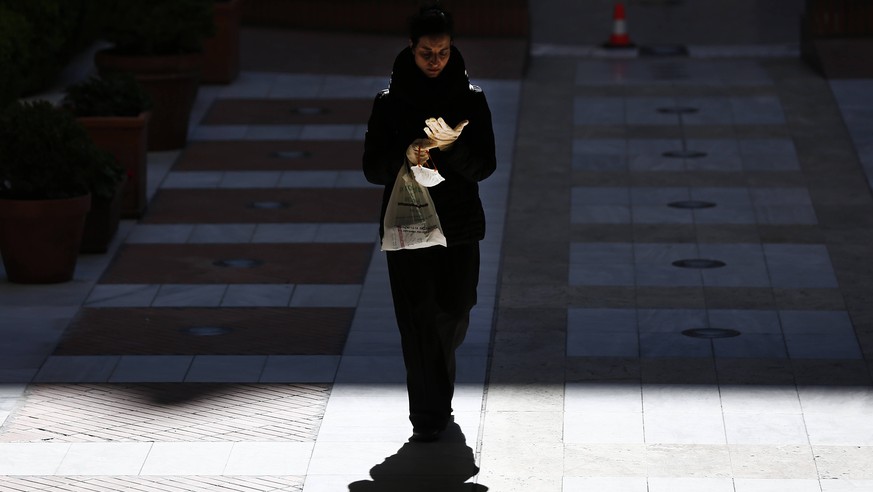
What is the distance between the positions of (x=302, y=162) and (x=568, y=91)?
441 cm

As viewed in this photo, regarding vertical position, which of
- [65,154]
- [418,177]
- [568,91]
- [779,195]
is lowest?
[568,91]

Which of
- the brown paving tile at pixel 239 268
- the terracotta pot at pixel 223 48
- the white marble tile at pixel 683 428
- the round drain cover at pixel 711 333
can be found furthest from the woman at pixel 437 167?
the terracotta pot at pixel 223 48

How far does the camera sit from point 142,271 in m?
12.7

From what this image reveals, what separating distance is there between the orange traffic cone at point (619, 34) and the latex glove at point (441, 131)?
15040 millimetres

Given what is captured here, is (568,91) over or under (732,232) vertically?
under

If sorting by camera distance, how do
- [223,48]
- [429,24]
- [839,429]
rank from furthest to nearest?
1. [223,48]
2. [839,429]
3. [429,24]

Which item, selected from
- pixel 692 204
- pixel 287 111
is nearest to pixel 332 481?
pixel 692 204

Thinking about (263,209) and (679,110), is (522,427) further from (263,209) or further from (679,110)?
(679,110)

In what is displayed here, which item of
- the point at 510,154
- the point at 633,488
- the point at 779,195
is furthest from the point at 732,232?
the point at 633,488

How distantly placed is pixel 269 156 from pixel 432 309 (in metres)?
8.30

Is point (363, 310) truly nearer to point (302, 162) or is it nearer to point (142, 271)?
point (142, 271)

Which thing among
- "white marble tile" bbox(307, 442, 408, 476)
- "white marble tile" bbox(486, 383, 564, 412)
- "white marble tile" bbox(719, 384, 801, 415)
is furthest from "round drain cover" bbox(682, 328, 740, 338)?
"white marble tile" bbox(307, 442, 408, 476)

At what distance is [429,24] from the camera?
7.95 meters

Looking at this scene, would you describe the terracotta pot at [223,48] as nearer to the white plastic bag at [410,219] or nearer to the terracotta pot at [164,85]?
the terracotta pot at [164,85]
